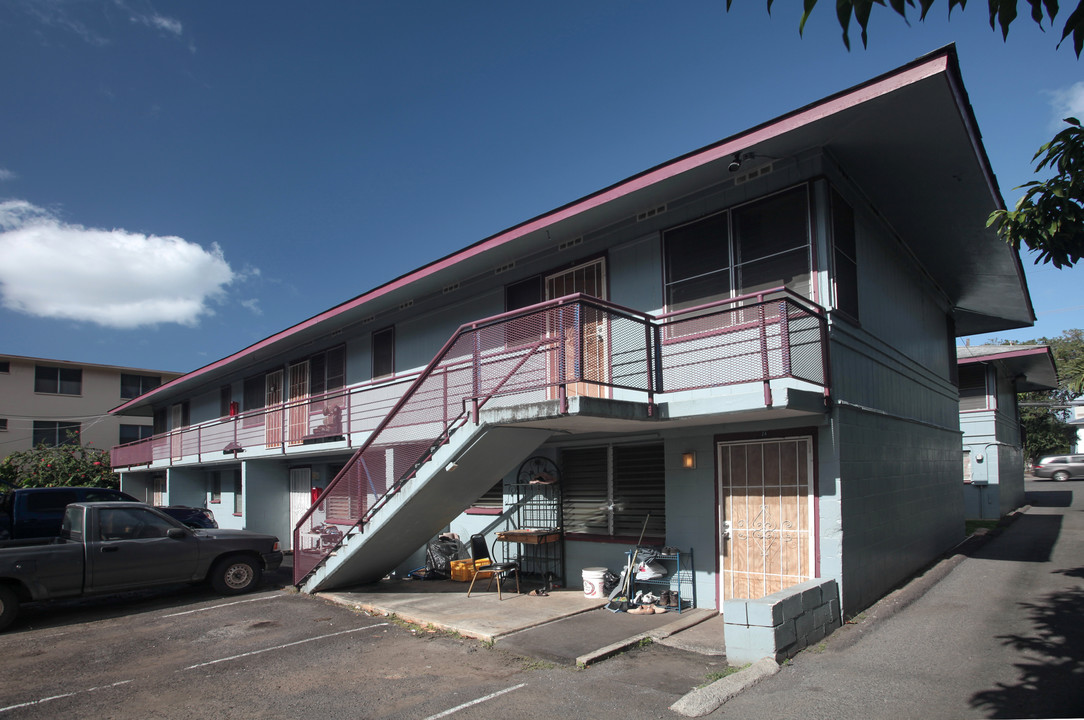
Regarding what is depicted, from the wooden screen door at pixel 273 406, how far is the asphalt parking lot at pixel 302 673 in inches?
285

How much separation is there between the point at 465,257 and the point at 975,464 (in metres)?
16.4

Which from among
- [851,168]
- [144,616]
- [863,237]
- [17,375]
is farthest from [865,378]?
[17,375]

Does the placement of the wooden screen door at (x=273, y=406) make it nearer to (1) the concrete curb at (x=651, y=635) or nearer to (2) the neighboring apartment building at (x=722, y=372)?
(2) the neighboring apartment building at (x=722, y=372)

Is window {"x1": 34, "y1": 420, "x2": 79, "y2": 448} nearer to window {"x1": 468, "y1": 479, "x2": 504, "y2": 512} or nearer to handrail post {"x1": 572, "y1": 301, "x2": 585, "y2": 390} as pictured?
window {"x1": 468, "y1": 479, "x2": 504, "y2": 512}

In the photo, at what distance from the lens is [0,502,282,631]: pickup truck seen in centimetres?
938

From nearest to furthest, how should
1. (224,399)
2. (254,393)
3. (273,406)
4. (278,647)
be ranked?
(278,647), (273,406), (254,393), (224,399)

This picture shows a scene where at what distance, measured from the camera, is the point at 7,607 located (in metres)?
9.16

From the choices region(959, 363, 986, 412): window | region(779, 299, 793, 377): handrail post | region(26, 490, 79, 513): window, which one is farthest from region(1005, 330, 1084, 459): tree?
region(26, 490, 79, 513): window

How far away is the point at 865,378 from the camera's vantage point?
9148 mm

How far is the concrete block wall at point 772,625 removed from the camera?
642 cm

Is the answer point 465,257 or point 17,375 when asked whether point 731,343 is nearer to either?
point 465,257

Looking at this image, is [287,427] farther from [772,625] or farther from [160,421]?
[160,421]

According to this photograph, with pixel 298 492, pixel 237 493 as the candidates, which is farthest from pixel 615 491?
pixel 237 493

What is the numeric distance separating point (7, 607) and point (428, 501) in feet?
18.7
